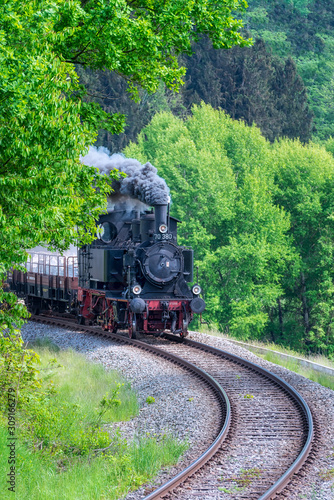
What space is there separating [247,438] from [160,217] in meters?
9.52

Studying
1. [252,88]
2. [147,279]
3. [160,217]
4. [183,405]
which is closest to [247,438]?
[183,405]

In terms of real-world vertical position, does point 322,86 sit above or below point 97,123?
above

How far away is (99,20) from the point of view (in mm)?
10961

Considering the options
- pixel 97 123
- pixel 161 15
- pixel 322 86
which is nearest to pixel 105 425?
pixel 97 123

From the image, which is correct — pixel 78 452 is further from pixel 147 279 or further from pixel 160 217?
pixel 160 217

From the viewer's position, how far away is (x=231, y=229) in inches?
1486

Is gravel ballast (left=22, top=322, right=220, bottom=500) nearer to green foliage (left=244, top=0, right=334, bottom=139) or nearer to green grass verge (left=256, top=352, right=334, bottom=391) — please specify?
green grass verge (left=256, top=352, right=334, bottom=391)

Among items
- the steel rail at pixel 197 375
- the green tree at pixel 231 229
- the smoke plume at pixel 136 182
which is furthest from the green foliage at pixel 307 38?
the steel rail at pixel 197 375

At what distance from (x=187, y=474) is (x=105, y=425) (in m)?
3.00

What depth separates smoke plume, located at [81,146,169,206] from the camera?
1842 cm

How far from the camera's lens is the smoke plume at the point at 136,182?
60.4 feet

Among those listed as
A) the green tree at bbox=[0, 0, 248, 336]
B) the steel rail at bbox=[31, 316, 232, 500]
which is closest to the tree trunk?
the steel rail at bbox=[31, 316, 232, 500]

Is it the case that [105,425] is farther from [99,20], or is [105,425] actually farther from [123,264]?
[123,264]

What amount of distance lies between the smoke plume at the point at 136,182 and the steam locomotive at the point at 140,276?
37 cm
